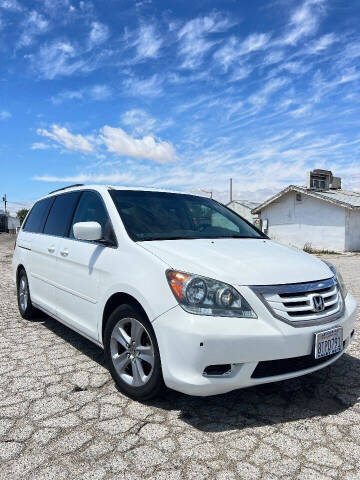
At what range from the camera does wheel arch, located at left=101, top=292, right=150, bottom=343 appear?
2734 millimetres

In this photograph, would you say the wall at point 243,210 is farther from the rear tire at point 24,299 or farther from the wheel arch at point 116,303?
the wheel arch at point 116,303

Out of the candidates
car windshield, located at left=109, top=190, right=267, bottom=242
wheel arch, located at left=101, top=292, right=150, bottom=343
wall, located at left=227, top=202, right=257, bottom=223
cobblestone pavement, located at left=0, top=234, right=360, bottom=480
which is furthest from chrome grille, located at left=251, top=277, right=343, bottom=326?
wall, located at left=227, top=202, right=257, bottom=223

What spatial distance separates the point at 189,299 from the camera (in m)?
2.41

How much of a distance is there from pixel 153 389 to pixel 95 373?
968 millimetres

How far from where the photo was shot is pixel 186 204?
12.8ft

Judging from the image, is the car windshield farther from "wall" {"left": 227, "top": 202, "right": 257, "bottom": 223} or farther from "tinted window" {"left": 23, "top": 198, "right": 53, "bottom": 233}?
"wall" {"left": 227, "top": 202, "right": 257, "bottom": 223}

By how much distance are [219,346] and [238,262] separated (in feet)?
2.13

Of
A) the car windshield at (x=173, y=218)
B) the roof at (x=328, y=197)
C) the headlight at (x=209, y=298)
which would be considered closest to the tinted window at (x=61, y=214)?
the car windshield at (x=173, y=218)

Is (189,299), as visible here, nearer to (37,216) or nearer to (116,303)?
(116,303)

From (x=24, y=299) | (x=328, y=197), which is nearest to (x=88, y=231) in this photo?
(x=24, y=299)

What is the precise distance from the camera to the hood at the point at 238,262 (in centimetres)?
253

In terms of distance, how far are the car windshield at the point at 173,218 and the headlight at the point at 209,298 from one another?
0.71 meters

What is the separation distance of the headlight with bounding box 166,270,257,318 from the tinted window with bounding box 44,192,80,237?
2045 millimetres

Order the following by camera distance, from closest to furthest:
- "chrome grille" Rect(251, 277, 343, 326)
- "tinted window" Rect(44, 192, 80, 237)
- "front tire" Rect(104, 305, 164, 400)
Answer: "chrome grille" Rect(251, 277, 343, 326) < "front tire" Rect(104, 305, 164, 400) < "tinted window" Rect(44, 192, 80, 237)
